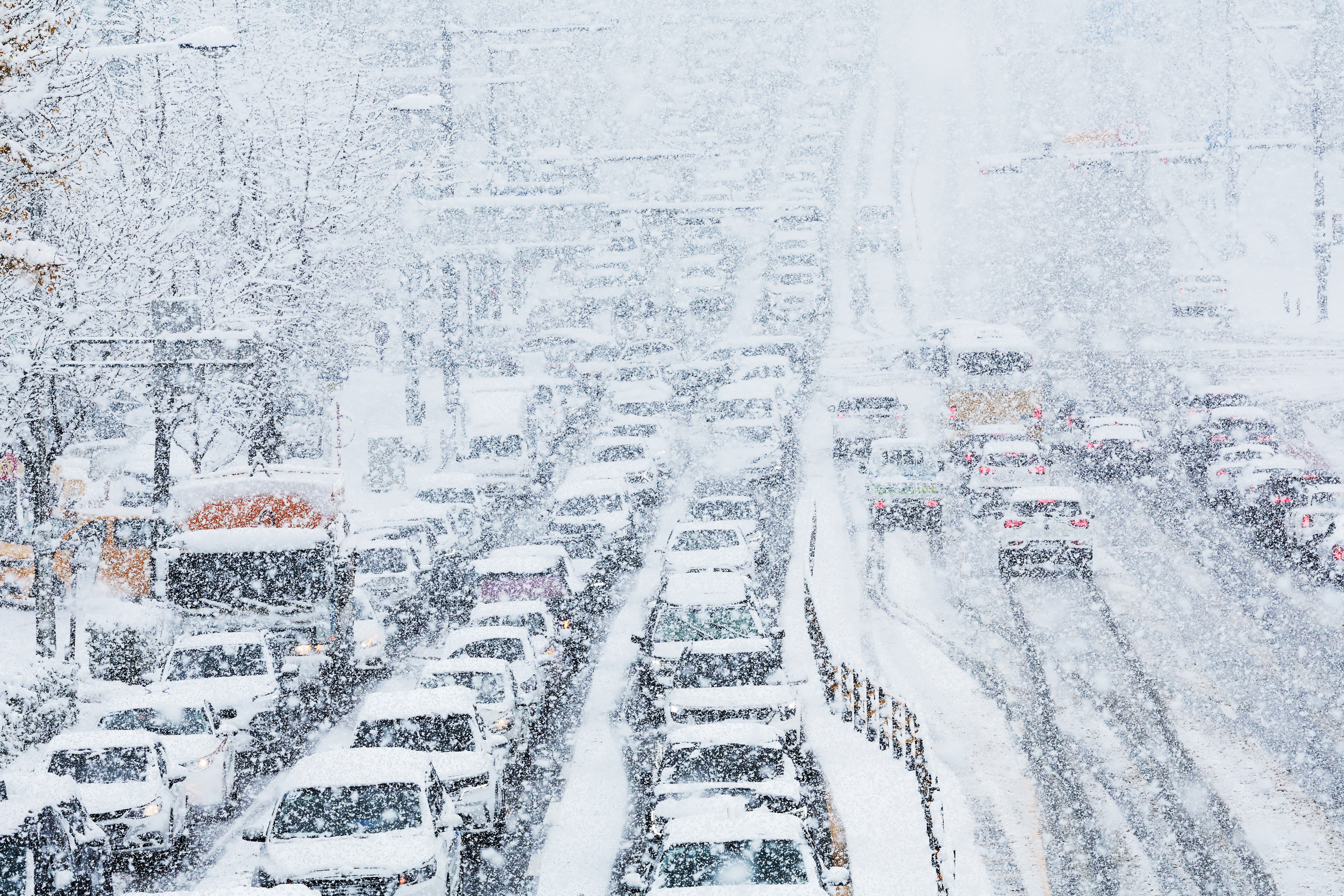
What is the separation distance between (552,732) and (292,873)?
778 centimetres

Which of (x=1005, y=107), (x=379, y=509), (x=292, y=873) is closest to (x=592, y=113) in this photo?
(x=1005, y=107)

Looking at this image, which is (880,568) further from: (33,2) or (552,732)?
(33,2)

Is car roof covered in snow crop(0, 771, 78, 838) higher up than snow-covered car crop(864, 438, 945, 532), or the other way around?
snow-covered car crop(864, 438, 945, 532)

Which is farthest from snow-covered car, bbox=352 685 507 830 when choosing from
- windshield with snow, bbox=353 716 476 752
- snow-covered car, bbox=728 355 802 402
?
snow-covered car, bbox=728 355 802 402

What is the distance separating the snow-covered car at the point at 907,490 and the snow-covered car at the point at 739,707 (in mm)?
14578

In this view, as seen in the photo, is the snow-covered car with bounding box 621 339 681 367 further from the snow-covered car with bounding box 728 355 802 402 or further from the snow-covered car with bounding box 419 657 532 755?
the snow-covered car with bounding box 419 657 532 755

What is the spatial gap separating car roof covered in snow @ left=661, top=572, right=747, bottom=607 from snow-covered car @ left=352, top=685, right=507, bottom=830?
550 cm

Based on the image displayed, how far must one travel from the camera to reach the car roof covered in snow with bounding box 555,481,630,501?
31750mm

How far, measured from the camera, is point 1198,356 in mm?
52656

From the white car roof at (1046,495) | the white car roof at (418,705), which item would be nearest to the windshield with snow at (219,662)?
the white car roof at (418,705)

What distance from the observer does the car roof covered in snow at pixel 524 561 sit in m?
24.2

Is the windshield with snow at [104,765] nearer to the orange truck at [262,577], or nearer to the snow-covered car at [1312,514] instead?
the orange truck at [262,577]

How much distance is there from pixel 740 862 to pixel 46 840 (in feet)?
17.5

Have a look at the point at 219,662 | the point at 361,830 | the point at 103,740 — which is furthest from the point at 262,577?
the point at 361,830
